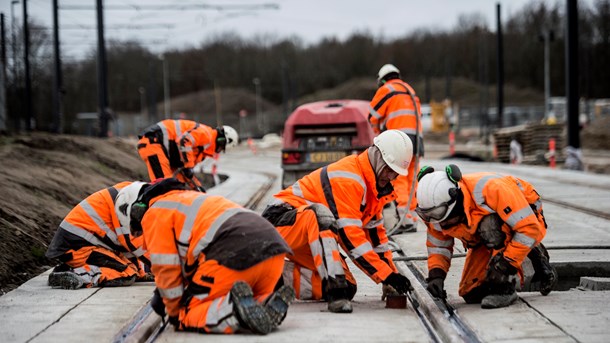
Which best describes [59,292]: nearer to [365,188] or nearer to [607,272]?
[365,188]

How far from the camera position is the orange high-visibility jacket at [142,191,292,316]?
21.0 ft

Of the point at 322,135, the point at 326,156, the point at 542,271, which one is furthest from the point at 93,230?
the point at 322,135

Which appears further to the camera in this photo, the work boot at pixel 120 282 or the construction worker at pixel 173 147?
the construction worker at pixel 173 147

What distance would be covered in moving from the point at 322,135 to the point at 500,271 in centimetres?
836

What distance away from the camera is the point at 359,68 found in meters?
114

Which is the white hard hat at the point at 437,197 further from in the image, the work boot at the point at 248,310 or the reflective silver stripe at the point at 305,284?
the work boot at the point at 248,310

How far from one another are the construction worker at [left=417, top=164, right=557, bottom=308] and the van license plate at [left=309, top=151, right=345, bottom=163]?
749 cm

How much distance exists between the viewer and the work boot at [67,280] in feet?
27.8

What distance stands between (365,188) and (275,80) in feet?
339

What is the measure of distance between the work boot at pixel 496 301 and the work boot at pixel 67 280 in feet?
12.4

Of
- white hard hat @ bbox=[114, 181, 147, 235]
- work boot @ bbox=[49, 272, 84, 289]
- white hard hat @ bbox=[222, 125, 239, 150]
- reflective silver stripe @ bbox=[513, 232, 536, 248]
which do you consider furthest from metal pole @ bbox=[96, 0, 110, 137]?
reflective silver stripe @ bbox=[513, 232, 536, 248]

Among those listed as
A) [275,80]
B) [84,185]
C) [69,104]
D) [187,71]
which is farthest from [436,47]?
[84,185]

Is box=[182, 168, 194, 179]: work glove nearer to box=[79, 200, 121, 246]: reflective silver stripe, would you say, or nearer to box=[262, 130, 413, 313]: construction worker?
box=[79, 200, 121, 246]: reflective silver stripe

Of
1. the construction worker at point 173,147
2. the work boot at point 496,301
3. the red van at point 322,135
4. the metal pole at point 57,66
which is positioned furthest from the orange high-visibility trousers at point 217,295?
the metal pole at point 57,66
